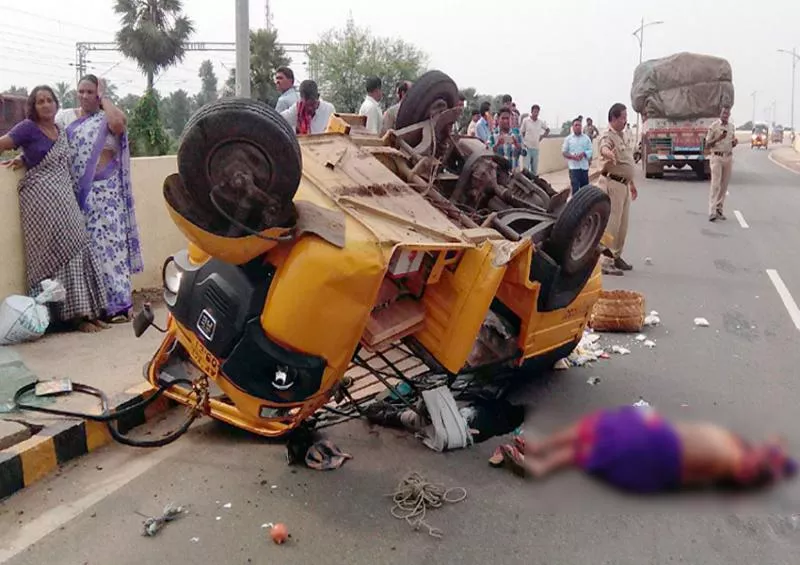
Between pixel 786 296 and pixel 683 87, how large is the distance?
15.9m

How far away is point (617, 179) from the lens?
31.1 feet

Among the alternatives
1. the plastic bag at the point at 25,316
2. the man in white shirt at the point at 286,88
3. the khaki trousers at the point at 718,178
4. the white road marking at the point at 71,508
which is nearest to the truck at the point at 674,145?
the khaki trousers at the point at 718,178

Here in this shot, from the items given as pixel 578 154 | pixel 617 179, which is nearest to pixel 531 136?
pixel 578 154

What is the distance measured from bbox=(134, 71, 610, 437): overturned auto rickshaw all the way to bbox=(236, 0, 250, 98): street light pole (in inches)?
147

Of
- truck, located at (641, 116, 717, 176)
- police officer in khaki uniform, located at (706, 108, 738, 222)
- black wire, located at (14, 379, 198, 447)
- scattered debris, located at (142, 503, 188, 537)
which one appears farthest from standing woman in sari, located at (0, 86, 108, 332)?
truck, located at (641, 116, 717, 176)

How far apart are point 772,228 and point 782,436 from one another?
533 inches

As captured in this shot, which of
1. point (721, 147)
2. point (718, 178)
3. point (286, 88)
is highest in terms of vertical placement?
point (286, 88)

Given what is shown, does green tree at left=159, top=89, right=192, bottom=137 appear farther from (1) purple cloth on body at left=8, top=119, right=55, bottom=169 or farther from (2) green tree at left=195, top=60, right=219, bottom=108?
(1) purple cloth on body at left=8, top=119, right=55, bottom=169

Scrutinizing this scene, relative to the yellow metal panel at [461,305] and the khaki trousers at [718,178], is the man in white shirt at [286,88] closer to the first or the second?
the yellow metal panel at [461,305]

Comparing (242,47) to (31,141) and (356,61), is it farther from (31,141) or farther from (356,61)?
(356,61)

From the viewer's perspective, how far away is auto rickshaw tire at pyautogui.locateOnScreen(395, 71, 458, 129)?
5137 millimetres

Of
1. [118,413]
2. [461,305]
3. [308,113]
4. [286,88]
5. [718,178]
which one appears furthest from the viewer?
[718,178]

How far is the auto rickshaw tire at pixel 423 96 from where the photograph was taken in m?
5.14

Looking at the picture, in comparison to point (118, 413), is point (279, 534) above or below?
below
